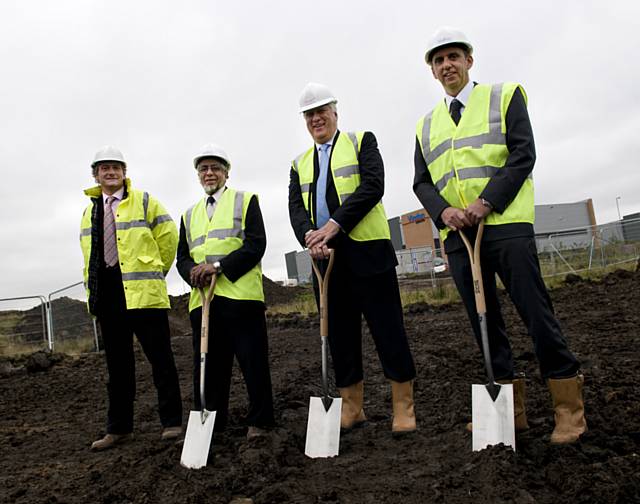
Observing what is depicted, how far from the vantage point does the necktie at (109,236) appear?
13.9 feet

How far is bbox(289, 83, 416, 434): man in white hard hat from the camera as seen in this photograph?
136 inches

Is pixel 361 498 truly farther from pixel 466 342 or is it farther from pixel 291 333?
pixel 291 333

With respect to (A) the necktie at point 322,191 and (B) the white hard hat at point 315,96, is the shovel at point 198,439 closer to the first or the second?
(A) the necktie at point 322,191

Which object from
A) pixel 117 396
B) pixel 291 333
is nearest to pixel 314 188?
pixel 117 396

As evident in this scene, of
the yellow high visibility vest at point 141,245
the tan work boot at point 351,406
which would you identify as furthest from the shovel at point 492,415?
the yellow high visibility vest at point 141,245

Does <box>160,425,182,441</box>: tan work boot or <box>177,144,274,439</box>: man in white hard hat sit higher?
<box>177,144,274,439</box>: man in white hard hat

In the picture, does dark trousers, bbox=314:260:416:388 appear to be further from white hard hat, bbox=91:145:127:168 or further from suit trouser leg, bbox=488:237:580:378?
white hard hat, bbox=91:145:127:168

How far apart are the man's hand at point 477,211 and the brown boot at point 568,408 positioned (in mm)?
912

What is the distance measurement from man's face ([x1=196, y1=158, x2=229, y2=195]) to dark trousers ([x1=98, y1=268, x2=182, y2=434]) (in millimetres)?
964

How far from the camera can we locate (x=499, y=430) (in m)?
2.71

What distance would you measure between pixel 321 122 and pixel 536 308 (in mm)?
1803

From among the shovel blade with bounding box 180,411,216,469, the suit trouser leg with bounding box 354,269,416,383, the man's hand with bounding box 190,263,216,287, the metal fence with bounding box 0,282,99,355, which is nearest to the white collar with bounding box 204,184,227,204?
the man's hand with bounding box 190,263,216,287

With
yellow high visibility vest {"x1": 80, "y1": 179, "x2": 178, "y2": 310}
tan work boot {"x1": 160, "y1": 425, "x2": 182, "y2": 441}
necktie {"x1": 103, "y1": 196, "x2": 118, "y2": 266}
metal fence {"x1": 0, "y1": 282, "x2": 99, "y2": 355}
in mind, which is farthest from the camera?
metal fence {"x1": 0, "y1": 282, "x2": 99, "y2": 355}

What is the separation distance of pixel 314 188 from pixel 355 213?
0.44 m
